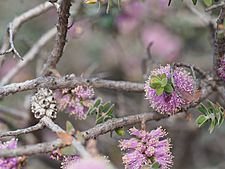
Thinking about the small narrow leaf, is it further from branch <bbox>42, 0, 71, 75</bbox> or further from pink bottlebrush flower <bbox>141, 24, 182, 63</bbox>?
pink bottlebrush flower <bbox>141, 24, 182, 63</bbox>

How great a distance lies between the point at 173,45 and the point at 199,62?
0.40 feet

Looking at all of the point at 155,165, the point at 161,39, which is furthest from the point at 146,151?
the point at 161,39

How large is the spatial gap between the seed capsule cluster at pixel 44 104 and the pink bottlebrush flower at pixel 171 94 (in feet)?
0.53

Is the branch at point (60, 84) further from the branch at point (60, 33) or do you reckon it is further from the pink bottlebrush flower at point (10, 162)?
the pink bottlebrush flower at point (10, 162)

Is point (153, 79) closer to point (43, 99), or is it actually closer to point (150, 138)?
point (150, 138)

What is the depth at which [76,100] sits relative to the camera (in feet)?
3.24

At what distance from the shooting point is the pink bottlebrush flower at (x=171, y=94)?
35.5 inches

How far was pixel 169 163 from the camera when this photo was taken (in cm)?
86

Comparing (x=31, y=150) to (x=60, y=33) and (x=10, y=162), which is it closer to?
(x=10, y=162)

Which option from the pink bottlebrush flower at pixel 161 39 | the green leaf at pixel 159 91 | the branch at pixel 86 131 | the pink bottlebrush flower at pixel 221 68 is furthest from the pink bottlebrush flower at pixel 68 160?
the pink bottlebrush flower at pixel 161 39

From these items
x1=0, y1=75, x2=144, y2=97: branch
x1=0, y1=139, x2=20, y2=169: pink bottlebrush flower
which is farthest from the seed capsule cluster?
x1=0, y1=139, x2=20, y2=169: pink bottlebrush flower

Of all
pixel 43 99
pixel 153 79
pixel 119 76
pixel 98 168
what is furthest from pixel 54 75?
pixel 119 76

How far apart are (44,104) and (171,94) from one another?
A: 22cm

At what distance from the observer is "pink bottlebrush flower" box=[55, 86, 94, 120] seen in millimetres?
984
